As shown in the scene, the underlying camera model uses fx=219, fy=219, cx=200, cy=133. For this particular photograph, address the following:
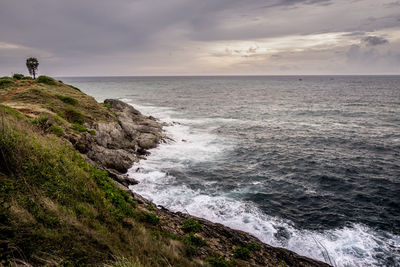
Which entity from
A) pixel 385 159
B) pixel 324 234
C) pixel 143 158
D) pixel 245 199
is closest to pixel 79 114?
pixel 143 158

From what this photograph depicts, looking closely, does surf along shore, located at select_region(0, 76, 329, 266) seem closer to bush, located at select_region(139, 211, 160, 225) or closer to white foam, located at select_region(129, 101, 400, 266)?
bush, located at select_region(139, 211, 160, 225)

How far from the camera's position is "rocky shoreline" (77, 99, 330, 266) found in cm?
1281

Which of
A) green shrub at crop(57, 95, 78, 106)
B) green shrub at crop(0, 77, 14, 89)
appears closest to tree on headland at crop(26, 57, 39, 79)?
green shrub at crop(0, 77, 14, 89)

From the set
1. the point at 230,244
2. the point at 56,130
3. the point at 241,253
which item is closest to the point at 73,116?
the point at 56,130

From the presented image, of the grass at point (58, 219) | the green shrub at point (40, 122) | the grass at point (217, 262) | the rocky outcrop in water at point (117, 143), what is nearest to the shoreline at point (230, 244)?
the grass at point (217, 262)

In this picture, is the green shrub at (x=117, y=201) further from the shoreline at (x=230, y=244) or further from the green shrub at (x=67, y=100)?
the green shrub at (x=67, y=100)

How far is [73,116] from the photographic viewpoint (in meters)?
28.6

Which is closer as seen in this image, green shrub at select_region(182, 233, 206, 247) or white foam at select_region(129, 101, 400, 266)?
green shrub at select_region(182, 233, 206, 247)

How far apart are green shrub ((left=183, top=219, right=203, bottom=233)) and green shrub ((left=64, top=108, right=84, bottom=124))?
69.0 feet

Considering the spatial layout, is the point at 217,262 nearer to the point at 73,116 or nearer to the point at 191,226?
the point at 191,226

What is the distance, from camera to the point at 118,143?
30.2 metres

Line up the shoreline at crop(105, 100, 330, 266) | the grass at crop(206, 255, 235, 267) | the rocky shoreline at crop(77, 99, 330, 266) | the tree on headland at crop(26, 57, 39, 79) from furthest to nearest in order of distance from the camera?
the tree on headland at crop(26, 57, 39, 79) → the rocky shoreline at crop(77, 99, 330, 266) → the shoreline at crop(105, 100, 330, 266) → the grass at crop(206, 255, 235, 267)

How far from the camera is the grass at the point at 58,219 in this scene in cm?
657

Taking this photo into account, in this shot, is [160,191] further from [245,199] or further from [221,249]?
[221,249]
